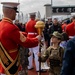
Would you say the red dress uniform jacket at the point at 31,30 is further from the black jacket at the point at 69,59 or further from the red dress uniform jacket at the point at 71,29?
the black jacket at the point at 69,59

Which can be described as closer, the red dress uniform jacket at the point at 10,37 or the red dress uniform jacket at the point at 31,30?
the red dress uniform jacket at the point at 10,37

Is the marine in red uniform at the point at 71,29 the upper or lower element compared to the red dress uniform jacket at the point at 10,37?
lower

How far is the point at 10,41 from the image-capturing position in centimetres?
425

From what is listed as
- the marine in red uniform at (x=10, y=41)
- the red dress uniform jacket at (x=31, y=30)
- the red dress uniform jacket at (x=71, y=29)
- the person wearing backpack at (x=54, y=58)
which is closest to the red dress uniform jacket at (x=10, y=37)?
the marine in red uniform at (x=10, y=41)

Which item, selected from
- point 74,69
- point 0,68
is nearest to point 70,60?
point 74,69

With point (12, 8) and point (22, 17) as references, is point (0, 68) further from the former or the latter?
point (22, 17)

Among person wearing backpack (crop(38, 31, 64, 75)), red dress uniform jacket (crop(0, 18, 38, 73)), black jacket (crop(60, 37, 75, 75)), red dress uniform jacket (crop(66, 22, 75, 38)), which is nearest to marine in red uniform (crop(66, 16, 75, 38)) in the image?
red dress uniform jacket (crop(66, 22, 75, 38))

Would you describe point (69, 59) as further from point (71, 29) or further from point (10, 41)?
point (71, 29)

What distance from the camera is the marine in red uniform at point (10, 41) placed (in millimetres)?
4223

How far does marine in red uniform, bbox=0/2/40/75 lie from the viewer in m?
4.22

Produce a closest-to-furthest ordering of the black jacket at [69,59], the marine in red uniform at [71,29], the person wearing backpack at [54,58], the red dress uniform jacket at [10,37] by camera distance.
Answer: the black jacket at [69,59], the red dress uniform jacket at [10,37], the person wearing backpack at [54,58], the marine in red uniform at [71,29]

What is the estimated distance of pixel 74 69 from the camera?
121 inches

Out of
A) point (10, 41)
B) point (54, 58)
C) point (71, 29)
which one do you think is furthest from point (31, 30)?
point (10, 41)

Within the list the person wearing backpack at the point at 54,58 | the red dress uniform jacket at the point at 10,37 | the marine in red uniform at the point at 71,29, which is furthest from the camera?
the marine in red uniform at the point at 71,29
